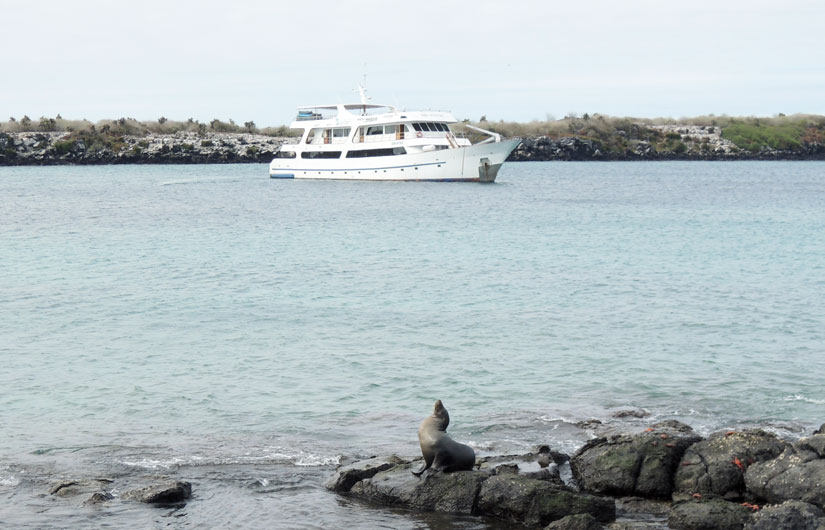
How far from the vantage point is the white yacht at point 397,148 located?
64812 mm

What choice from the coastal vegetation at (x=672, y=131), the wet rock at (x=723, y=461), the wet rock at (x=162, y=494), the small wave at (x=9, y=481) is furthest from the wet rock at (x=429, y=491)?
the coastal vegetation at (x=672, y=131)

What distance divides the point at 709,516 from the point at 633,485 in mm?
1400

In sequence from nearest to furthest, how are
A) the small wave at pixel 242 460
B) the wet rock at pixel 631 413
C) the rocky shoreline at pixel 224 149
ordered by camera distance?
the small wave at pixel 242 460 → the wet rock at pixel 631 413 → the rocky shoreline at pixel 224 149

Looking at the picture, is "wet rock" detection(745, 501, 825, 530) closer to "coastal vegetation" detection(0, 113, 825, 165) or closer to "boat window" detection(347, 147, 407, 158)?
"boat window" detection(347, 147, 407, 158)

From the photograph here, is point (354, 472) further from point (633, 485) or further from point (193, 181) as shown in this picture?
point (193, 181)

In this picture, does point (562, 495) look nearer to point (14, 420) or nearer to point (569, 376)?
point (569, 376)

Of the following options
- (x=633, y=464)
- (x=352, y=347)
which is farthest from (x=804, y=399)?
(x=352, y=347)

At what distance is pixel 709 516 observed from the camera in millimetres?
9586

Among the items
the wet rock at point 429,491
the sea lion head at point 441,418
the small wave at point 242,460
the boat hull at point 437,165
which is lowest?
the small wave at point 242,460

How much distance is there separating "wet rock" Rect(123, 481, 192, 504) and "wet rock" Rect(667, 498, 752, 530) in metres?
5.53

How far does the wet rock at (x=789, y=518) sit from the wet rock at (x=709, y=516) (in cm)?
26

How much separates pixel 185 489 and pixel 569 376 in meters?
8.30

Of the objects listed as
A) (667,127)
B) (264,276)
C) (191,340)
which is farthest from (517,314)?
(667,127)

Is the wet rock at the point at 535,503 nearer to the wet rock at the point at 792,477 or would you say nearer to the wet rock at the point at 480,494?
the wet rock at the point at 480,494
